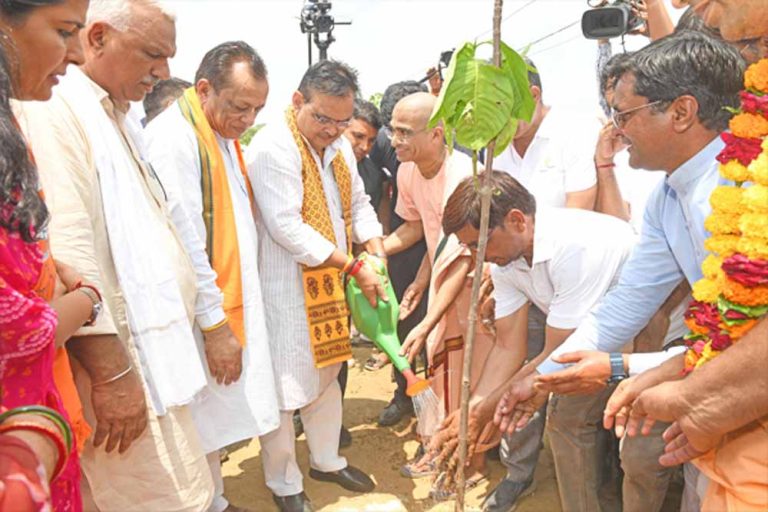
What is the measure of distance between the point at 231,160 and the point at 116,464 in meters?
1.47

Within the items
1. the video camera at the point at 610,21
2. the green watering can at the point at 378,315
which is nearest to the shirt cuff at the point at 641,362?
the green watering can at the point at 378,315

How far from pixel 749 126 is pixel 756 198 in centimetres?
25

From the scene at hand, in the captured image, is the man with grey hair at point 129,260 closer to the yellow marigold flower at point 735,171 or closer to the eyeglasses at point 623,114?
the eyeglasses at point 623,114

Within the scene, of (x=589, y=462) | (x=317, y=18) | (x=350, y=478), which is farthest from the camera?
(x=317, y=18)

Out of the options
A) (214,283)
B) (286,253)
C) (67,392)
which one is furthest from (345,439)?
Result: (67,392)

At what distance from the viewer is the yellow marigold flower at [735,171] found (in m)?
1.59

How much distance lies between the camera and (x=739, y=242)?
1.53 m

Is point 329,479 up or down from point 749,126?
down

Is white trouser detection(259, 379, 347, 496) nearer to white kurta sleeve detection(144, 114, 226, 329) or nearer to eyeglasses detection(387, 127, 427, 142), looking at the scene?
white kurta sleeve detection(144, 114, 226, 329)

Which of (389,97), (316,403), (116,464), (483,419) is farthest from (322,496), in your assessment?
(389,97)

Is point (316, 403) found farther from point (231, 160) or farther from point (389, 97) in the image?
point (389, 97)

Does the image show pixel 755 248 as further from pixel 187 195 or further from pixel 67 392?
pixel 187 195

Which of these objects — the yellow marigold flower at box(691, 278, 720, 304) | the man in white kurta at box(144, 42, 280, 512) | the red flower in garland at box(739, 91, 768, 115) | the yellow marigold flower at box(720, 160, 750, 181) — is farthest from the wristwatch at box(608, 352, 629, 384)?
the man in white kurta at box(144, 42, 280, 512)

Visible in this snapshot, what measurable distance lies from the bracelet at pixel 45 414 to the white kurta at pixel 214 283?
1.39 meters
